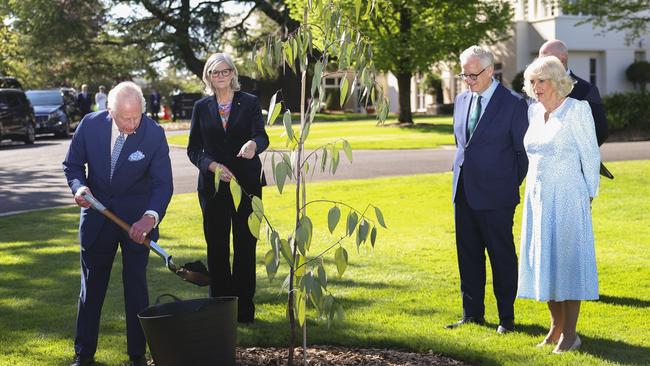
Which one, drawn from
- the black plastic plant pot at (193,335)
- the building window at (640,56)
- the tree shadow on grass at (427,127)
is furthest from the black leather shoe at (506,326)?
the building window at (640,56)

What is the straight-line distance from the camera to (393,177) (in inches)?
706

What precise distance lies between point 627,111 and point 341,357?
22.5m

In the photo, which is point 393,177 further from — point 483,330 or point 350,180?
point 483,330

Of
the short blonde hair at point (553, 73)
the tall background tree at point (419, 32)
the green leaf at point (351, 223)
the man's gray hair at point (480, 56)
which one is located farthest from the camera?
the tall background tree at point (419, 32)

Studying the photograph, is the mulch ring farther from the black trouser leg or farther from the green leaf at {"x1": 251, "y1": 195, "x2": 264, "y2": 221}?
the green leaf at {"x1": 251, "y1": 195, "x2": 264, "y2": 221}

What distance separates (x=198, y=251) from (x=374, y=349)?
4.83m

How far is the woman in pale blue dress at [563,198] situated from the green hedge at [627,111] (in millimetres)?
21425

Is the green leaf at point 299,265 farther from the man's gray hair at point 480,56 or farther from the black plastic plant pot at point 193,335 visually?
the man's gray hair at point 480,56

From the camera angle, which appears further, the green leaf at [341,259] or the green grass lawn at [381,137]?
the green grass lawn at [381,137]

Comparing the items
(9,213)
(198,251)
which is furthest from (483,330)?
(9,213)

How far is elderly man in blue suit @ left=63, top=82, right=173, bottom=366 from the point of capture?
18.7 ft

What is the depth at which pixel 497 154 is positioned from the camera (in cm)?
671

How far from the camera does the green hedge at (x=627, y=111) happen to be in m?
26.6

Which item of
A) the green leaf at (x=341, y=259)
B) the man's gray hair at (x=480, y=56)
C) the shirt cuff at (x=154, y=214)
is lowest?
the green leaf at (x=341, y=259)
